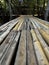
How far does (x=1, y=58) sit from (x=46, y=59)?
732 mm

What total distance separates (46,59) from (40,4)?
17.7 meters

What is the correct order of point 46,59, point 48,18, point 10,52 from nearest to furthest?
1. point 46,59
2. point 10,52
3. point 48,18

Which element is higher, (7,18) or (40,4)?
(40,4)

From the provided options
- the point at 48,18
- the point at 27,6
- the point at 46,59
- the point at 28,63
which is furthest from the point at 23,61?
the point at 27,6

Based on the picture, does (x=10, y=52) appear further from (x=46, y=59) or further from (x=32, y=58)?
(x=46, y=59)

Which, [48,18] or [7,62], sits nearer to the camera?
[7,62]

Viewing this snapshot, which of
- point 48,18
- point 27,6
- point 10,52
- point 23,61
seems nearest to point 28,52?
point 10,52

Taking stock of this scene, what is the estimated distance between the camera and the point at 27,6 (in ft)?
64.5

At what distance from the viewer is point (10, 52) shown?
315cm

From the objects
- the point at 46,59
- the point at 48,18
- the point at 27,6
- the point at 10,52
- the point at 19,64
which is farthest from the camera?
the point at 27,6

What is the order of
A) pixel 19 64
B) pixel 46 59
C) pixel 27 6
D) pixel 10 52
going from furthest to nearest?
pixel 27 6
pixel 10 52
pixel 46 59
pixel 19 64

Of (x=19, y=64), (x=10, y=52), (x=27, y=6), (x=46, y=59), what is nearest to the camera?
(x=19, y=64)

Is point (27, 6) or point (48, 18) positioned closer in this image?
point (48, 18)

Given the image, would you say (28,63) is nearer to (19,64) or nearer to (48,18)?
(19,64)
